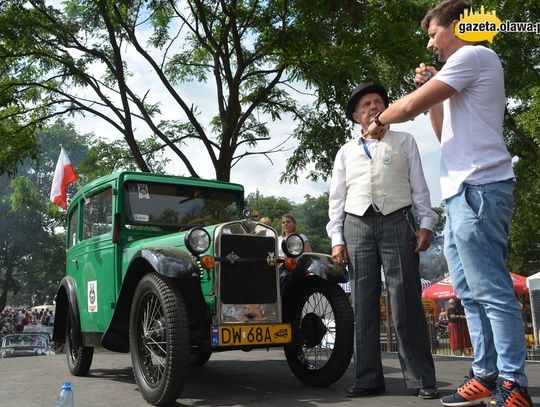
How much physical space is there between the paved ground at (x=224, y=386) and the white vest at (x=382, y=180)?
130cm

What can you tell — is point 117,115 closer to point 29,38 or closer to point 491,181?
point 29,38

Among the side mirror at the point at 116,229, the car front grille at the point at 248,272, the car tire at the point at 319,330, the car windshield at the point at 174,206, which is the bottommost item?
the car tire at the point at 319,330

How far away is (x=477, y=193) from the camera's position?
10.2 feet

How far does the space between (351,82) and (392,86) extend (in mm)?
2127

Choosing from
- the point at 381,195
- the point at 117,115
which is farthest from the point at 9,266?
the point at 381,195

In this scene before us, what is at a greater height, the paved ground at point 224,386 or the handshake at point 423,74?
the handshake at point 423,74

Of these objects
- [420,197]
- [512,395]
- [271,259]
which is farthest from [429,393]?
[271,259]

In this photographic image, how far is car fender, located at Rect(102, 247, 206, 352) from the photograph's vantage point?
170 inches

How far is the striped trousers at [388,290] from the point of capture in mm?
4027

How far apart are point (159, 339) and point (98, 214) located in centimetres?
212

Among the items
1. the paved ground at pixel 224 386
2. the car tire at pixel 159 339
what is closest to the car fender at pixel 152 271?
the car tire at pixel 159 339

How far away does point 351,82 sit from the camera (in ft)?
36.8

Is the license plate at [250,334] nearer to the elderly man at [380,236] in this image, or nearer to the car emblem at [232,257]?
the car emblem at [232,257]

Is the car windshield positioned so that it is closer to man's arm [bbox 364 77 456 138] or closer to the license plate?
the license plate
